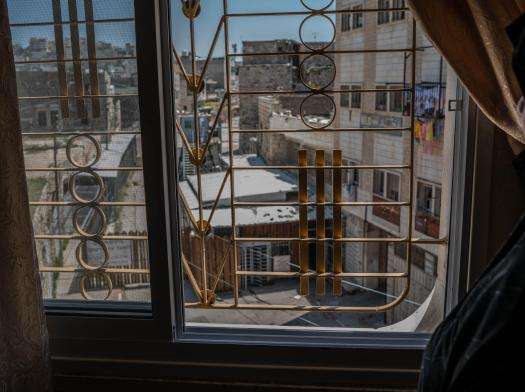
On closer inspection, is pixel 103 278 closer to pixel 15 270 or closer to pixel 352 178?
pixel 15 270

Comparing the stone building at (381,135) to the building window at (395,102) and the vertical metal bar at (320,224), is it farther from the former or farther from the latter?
the vertical metal bar at (320,224)

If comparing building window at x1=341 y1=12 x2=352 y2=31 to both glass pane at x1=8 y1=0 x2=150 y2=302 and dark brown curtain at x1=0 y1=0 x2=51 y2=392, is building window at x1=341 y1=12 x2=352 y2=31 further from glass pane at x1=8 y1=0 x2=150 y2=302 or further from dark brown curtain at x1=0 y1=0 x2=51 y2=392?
dark brown curtain at x1=0 y1=0 x2=51 y2=392

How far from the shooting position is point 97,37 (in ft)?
4.38

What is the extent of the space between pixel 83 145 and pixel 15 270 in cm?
39

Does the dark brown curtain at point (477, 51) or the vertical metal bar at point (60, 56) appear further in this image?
the vertical metal bar at point (60, 56)

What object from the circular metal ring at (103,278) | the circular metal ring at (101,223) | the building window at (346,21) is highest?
the building window at (346,21)

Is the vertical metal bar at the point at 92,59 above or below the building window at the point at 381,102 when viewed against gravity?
above

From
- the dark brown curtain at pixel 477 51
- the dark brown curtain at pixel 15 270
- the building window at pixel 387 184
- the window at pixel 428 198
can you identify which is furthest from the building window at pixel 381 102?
the dark brown curtain at pixel 15 270

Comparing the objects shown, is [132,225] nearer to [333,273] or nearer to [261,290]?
[333,273]

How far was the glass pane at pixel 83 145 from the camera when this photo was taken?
4.39 ft

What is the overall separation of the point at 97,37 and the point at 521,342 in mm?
1145

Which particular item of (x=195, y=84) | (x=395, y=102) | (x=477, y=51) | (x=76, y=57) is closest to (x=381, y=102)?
(x=395, y=102)

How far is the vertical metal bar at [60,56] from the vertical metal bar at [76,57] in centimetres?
3

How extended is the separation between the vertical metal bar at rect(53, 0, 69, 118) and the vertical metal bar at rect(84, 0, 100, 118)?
7 centimetres
